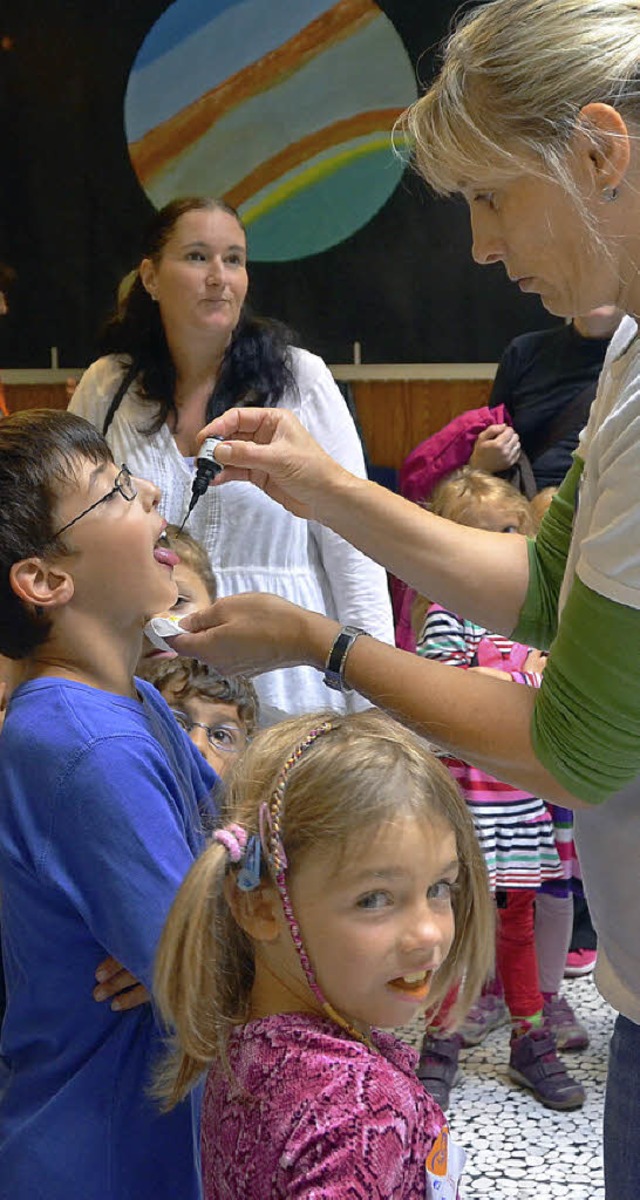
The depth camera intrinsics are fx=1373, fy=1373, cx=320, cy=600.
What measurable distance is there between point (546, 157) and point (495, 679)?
0.48 metres

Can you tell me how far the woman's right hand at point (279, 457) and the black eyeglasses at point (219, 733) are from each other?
2.02ft

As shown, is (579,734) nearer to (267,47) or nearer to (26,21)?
(267,47)

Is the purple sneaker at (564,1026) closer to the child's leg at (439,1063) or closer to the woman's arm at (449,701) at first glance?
the child's leg at (439,1063)

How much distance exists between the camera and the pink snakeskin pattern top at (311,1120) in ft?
3.48

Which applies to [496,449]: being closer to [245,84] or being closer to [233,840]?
[245,84]

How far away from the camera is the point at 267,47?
4781 mm

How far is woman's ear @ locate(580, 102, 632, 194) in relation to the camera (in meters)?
1.17

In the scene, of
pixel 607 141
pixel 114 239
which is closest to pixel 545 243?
pixel 607 141

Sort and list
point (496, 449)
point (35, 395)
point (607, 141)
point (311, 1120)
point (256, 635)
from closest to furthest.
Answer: point (311, 1120) < point (607, 141) < point (256, 635) < point (496, 449) < point (35, 395)

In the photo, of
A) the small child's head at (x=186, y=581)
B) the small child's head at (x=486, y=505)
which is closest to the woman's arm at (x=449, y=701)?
the small child's head at (x=186, y=581)

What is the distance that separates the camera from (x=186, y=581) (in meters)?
2.25

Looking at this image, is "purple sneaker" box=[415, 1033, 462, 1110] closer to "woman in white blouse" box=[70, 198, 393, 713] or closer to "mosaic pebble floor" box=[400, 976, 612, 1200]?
"mosaic pebble floor" box=[400, 976, 612, 1200]

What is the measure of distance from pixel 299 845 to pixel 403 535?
44cm

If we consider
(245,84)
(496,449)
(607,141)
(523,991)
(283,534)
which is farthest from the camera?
(245,84)
